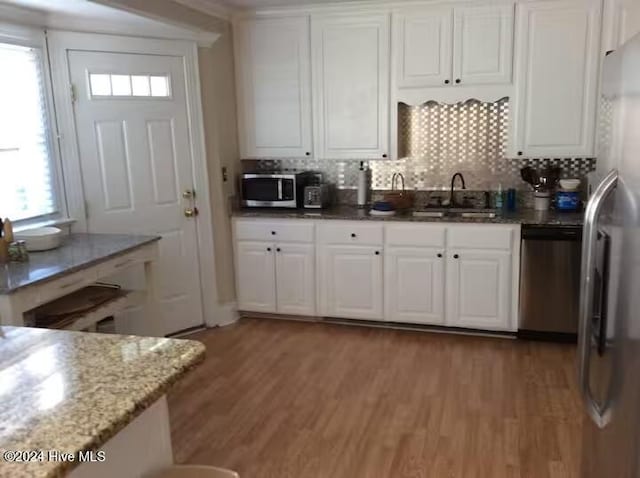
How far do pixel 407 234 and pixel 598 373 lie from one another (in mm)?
2661

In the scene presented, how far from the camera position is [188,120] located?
166 inches

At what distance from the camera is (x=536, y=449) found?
273cm

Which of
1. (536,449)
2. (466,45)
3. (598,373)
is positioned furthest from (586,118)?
(598,373)

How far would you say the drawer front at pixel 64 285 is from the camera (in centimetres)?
264

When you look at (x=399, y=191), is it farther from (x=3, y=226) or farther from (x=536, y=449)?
(x=3, y=226)

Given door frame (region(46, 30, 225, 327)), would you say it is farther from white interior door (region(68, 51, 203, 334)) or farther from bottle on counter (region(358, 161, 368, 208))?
bottle on counter (region(358, 161, 368, 208))

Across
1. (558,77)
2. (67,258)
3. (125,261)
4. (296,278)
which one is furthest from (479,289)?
(67,258)

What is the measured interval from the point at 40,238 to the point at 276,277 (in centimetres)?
188

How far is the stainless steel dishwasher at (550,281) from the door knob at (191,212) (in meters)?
2.40

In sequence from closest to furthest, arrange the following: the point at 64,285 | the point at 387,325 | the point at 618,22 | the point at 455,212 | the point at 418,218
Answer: the point at 64,285 → the point at 618,22 → the point at 418,218 → the point at 455,212 → the point at 387,325

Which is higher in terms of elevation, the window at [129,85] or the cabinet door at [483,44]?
the cabinet door at [483,44]

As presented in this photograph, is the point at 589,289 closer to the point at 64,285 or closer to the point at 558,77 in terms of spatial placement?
the point at 64,285

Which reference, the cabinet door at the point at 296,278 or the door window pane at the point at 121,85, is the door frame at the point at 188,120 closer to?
the door window pane at the point at 121,85

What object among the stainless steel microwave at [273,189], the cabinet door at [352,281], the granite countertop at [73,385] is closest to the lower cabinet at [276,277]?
the cabinet door at [352,281]
